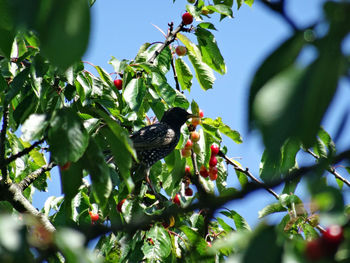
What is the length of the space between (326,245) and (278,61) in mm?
354

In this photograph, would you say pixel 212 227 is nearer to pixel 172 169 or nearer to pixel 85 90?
pixel 172 169

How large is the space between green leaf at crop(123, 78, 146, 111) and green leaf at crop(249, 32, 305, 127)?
254cm

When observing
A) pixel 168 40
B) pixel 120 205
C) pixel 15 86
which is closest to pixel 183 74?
pixel 168 40

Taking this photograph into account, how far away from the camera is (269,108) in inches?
29.1

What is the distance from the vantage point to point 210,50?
4336 mm

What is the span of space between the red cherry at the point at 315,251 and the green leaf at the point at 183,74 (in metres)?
3.76

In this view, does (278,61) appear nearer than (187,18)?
Yes

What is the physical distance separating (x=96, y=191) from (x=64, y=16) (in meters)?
1.01

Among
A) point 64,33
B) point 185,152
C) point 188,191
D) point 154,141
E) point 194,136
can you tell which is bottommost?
point 188,191

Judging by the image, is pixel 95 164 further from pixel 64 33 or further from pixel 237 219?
pixel 237 219

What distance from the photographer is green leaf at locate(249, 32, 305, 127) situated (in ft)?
2.91

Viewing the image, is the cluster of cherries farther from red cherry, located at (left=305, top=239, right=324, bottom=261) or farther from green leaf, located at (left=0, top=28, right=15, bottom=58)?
Answer: green leaf, located at (left=0, top=28, right=15, bottom=58)

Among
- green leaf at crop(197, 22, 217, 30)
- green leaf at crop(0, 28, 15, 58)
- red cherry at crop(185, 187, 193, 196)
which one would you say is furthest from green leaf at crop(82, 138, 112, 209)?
red cherry at crop(185, 187, 193, 196)

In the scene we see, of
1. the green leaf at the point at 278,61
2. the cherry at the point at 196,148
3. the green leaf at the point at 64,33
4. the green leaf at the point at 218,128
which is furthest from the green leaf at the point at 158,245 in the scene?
the green leaf at the point at 64,33
